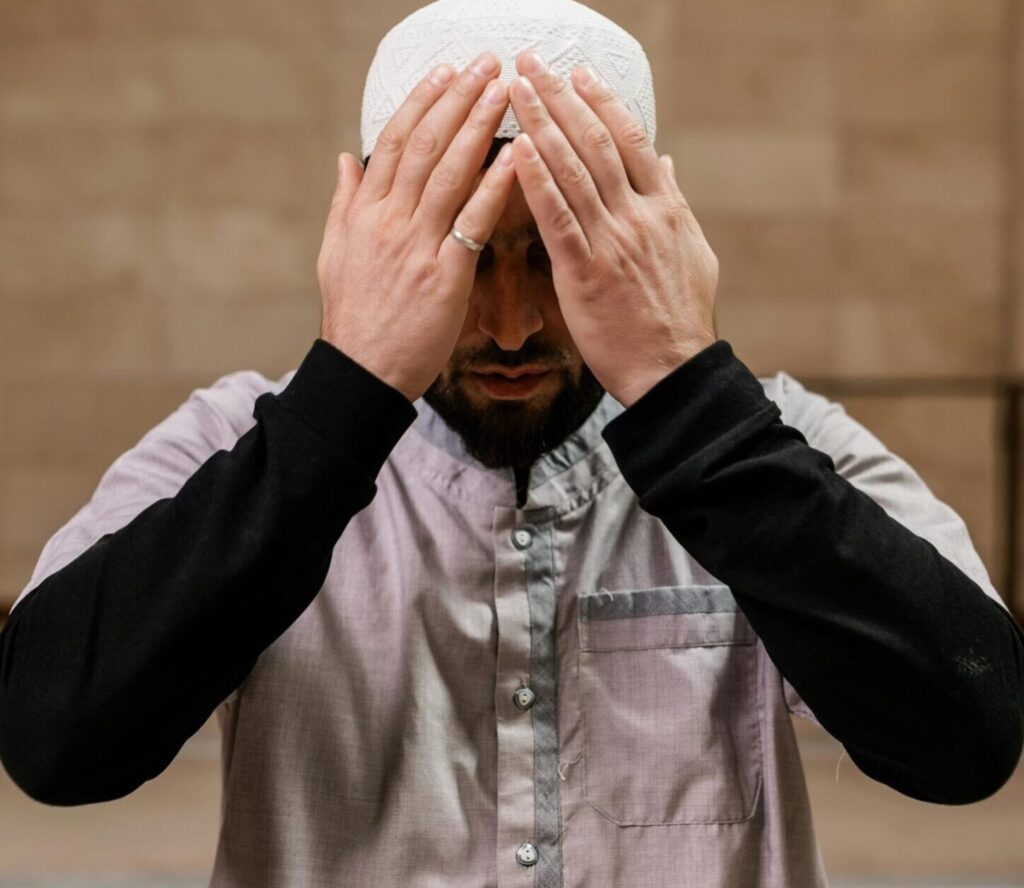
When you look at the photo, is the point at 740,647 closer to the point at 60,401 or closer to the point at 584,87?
the point at 584,87

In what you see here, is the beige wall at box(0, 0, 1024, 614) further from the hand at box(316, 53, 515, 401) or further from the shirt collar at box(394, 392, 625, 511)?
the hand at box(316, 53, 515, 401)

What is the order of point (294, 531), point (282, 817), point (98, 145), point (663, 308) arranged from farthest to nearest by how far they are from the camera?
point (98, 145) < point (282, 817) < point (663, 308) < point (294, 531)

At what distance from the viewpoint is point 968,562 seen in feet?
4.66

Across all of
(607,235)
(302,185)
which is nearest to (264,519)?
(607,235)

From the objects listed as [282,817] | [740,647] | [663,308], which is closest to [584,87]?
[663,308]

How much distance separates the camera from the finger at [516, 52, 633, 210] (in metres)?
1.27

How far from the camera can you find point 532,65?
129cm

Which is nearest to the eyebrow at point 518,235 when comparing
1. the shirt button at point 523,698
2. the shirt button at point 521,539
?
the shirt button at point 521,539

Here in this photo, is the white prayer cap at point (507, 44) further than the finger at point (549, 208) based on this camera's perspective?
Yes

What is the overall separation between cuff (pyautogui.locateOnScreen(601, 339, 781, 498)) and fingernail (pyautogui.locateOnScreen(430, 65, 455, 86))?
0.38 meters

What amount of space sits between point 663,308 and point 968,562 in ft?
1.55

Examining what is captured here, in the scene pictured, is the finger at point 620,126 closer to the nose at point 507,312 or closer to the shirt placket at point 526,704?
the nose at point 507,312

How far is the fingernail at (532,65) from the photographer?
1.29 metres

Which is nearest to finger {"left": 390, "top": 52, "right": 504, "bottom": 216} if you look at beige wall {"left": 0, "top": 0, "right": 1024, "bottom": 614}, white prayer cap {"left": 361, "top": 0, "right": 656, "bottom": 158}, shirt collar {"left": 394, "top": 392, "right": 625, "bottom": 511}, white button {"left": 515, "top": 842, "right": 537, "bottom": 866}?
white prayer cap {"left": 361, "top": 0, "right": 656, "bottom": 158}
